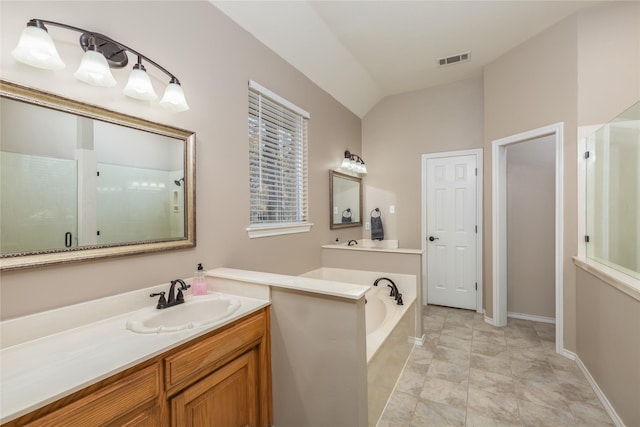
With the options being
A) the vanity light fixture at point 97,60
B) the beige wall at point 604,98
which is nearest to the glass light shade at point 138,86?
the vanity light fixture at point 97,60

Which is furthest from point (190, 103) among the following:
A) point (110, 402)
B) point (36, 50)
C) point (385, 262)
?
point (385, 262)

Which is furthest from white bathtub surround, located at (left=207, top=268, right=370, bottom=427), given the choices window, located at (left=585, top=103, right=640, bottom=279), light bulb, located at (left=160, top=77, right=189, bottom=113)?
window, located at (left=585, top=103, right=640, bottom=279)

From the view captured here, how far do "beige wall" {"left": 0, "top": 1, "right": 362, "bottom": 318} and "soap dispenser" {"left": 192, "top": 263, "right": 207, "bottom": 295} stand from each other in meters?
0.06

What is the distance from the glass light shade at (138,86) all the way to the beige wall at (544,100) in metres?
3.20

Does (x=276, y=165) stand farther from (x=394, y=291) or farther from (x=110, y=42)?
(x=394, y=291)

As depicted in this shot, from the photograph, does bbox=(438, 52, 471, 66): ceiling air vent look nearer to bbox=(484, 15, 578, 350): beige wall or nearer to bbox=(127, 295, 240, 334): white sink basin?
bbox=(484, 15, 578, 350): beige wall

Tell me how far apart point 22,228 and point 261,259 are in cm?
141

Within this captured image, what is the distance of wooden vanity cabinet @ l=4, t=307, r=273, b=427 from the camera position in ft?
2.80

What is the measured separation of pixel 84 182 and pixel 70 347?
69cm

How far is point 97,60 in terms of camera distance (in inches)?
47.0

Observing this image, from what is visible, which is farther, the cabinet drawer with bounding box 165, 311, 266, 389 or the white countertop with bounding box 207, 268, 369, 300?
the white countertop with bounding box 207, 268, 369, 300

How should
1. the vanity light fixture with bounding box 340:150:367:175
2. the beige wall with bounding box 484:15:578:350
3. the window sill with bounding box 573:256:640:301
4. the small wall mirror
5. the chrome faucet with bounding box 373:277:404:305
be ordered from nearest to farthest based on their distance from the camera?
the window sill with bounding box 573:256:640:301 < the beige wall with bounding box 484:15:578:350 < the chrome faucet with bounding box 373:277:404:305 < the small wall mirror < the vanity light fixture with bounding box 340:150:367:175

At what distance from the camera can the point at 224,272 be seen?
1767 mm

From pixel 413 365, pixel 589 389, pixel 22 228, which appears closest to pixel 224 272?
pixel 22 228
